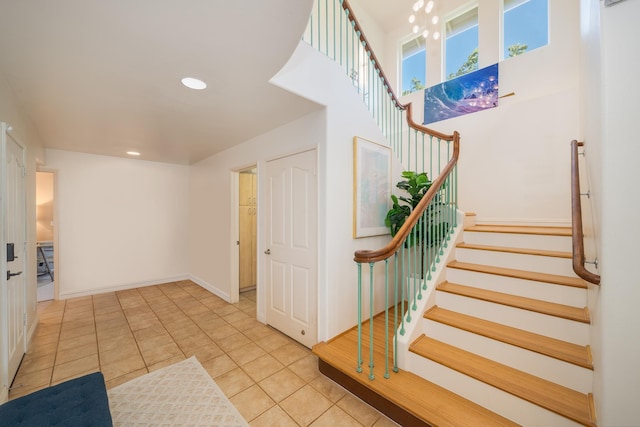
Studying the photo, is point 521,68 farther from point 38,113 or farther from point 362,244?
point 38,113

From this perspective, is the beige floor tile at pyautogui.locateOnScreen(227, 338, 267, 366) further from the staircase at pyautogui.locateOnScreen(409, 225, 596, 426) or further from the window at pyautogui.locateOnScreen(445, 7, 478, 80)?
the window at pyautogui.locateOnScreen(445, 7, 478, 80)

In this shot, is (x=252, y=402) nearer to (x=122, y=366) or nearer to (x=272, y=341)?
(x=272, y=341)

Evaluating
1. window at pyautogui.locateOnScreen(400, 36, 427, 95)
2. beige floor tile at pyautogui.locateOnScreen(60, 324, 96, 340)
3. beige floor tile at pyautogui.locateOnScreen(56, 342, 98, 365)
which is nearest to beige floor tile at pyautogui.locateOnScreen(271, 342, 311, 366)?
beige floor tile at pyautogui.locateOnScreen(56, 342, 98, 365)

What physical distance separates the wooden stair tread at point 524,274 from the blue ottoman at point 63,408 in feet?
8.55

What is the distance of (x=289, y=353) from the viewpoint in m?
2.49

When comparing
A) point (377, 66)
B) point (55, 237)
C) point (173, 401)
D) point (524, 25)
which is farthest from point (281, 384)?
point (524, 25)

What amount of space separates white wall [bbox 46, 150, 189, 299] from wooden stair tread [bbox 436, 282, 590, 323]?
4.97m

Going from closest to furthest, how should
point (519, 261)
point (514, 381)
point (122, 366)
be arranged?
point (514, 381), point (519, 261), point (122, 366)

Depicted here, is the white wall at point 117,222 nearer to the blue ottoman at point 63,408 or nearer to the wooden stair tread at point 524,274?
the blue ottoman at point 63,408

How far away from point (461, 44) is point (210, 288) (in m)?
6.18

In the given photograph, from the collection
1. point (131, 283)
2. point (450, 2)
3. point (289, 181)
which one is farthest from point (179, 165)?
point (450, 2)

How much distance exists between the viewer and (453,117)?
13.4ft

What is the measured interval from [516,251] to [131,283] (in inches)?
228

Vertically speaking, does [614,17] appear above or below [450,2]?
below
